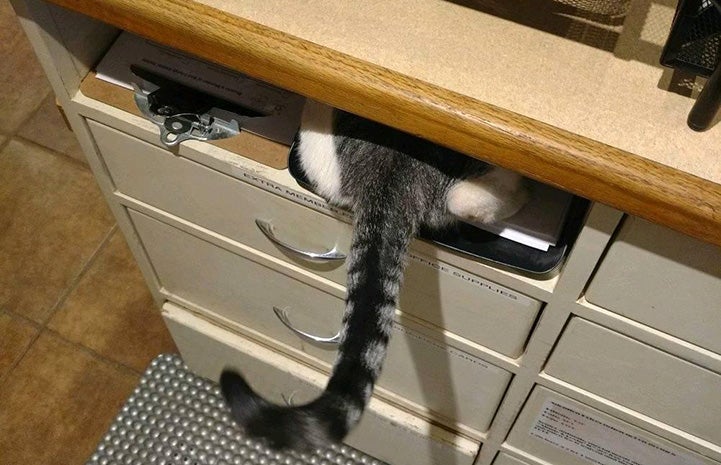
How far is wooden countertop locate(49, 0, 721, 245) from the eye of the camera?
47cm

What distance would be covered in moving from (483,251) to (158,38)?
0.32 m

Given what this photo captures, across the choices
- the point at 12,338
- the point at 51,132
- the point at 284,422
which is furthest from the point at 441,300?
the point at 51,132

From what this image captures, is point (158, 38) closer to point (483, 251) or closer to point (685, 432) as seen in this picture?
point (483, 251)

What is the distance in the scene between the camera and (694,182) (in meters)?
0.46

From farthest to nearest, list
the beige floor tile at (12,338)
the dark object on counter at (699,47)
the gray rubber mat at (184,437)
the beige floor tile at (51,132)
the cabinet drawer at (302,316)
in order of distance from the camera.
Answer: the beige floor tile at (51,132)
the beige floor tile at (12,338)
the gray rubber mat at (184,437)
the cabinet drawer at (302,316)
the dark object on counter at (699,47)

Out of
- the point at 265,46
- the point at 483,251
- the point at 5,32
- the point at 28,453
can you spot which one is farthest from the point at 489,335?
the point at 5,32

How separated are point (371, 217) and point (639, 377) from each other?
0.30 metres

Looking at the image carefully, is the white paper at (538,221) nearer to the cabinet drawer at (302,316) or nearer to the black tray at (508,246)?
the black tray at (508,246)

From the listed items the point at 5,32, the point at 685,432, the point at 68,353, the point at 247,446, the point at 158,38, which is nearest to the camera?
the point at 158,38

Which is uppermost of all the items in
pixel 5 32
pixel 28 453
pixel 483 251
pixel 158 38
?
pixel 158 38

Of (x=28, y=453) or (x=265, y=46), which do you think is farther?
(x=28, y=453)

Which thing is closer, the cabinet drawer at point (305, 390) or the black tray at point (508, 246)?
the black tray at point (508, 246)

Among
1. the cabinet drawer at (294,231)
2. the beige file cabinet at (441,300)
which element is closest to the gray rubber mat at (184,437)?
the beige file cabinet at (441,300)

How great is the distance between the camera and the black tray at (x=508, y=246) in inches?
Answer: 24.9
